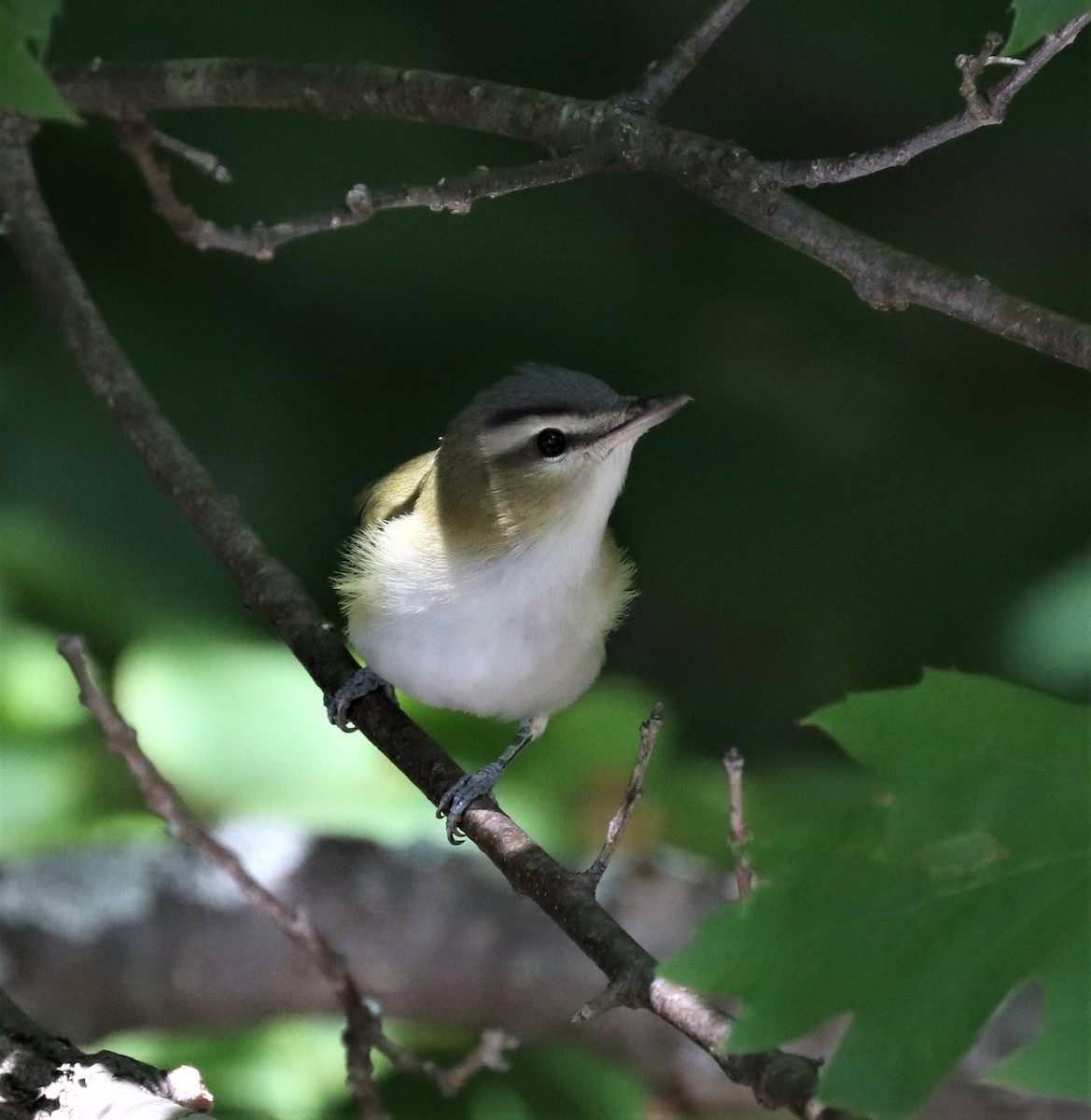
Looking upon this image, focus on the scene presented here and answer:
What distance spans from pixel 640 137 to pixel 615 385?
230cm

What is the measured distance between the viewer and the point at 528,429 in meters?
2.67

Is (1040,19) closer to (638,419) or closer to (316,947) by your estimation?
(638,419)

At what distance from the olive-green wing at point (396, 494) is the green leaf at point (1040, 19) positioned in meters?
1.77

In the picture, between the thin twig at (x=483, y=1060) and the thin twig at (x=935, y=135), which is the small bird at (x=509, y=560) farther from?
the thin twig at (x=935, y=135)

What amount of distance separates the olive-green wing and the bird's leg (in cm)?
50

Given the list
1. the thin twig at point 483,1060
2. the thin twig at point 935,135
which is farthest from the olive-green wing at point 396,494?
the thin twig at point 935,135

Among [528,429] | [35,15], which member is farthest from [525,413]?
[35,15]

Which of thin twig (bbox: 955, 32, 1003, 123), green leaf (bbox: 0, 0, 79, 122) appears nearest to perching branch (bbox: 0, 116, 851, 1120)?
green leaf (bbox: 0, 0, 79, 122)

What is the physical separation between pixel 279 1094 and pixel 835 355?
2.76 metres

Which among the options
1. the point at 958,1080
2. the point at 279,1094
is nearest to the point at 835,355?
the point at 958,1080

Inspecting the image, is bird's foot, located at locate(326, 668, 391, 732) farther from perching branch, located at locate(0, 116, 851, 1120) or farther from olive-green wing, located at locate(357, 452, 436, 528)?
olive-green wing, located at locate(357, 452, 436, 528)

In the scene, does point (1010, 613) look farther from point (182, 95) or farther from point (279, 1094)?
point (182, 95)

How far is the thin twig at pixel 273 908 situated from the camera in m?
2.24

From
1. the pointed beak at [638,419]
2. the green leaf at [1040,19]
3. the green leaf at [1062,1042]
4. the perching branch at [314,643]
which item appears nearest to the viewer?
the green leaf at [1062,1042]
